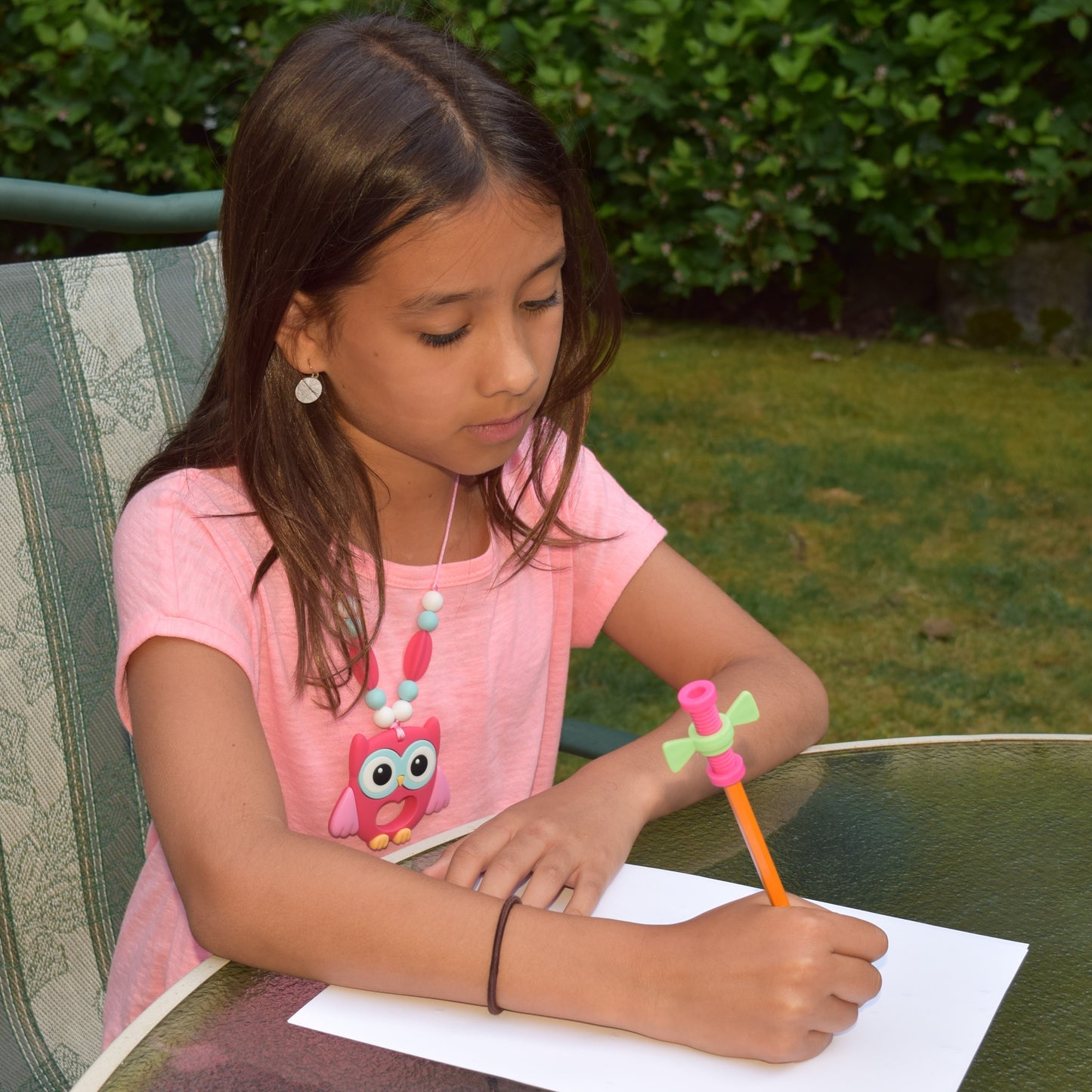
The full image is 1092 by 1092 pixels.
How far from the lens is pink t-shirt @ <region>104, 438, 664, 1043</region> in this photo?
1419 millimetres

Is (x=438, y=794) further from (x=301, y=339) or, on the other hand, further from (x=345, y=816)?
(x=301, y=339)

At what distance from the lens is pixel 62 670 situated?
1.73 metres

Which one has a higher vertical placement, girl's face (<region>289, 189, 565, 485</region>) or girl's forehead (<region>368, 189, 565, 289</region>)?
girl's forehead (<region>368, 189, 565, 289</region>)

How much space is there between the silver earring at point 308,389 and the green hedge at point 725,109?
11.9ft

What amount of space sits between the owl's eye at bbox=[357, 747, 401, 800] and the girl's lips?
0.36 metres

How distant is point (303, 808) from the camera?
161cm

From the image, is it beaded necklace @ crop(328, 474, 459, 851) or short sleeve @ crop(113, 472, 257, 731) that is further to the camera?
beaded necklace @ crop(328, 474, 459, 851)

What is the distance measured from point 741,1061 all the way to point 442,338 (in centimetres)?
69

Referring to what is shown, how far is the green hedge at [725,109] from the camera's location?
16.4 ft

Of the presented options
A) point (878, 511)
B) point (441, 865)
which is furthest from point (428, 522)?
point (878, 511)

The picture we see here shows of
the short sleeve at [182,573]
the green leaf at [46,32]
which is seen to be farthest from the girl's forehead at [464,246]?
the green leaf at [46,32]

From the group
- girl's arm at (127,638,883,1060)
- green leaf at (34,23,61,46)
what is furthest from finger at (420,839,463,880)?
green leaf at (34,23,61,46)

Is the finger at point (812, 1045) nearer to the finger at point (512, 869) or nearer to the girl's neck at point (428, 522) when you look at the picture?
→ the finger at point (512, 869)

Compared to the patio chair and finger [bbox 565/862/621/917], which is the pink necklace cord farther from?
finger [bbox 565/862/621/917]
